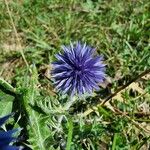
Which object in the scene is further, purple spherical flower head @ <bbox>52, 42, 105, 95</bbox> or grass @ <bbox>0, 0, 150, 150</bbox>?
purple spherical flower head @ <bbox>52, 42, 105, 95</bbox>

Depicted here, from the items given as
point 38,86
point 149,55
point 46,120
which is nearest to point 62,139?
point 46,120

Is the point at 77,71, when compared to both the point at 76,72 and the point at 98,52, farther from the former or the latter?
the point at 98,52

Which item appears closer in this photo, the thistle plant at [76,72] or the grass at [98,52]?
the grass at [98,52]

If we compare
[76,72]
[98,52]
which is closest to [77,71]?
[76,72]

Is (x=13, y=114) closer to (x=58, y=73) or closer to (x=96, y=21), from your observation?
(x=58, y=73)
